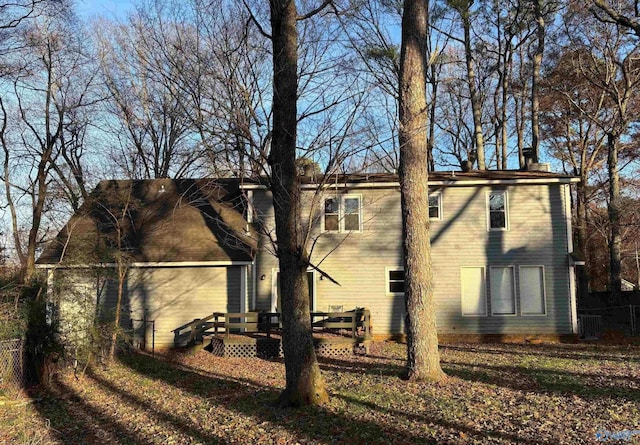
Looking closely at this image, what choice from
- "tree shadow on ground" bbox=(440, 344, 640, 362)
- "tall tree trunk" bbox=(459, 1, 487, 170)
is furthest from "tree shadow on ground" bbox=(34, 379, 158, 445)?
"tall tree trunk" bbox=(459, 1, 487, 170)

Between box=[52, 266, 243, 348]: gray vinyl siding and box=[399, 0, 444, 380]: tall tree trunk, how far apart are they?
7.00m

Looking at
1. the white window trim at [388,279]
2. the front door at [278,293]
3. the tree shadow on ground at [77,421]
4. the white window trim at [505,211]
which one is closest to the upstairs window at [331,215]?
the front door at [278,293]

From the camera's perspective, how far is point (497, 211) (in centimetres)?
1583

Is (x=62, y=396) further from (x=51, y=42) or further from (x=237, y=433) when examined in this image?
(x=51, y=42)

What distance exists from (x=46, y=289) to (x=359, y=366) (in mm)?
6510

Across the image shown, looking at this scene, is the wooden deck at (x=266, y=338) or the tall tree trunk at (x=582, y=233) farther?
the tall tree trunk at (x=582, y=233)

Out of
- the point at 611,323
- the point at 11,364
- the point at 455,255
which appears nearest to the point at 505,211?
the point at 455,255

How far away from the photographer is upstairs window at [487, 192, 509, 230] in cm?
1574

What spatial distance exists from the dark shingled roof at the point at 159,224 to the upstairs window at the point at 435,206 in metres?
5.52

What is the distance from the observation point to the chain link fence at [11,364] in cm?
905

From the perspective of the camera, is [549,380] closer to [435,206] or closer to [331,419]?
[331,419]

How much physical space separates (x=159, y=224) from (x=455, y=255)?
9.10 m

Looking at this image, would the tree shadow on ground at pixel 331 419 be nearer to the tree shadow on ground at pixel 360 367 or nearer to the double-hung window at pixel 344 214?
the tree shadow on ground at pixel 360 367

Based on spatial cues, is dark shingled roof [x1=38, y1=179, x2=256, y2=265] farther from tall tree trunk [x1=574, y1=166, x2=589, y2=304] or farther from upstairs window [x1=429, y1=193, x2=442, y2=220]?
tall tree trunk [x1=574, y1=166, x2=589, y2=304]
